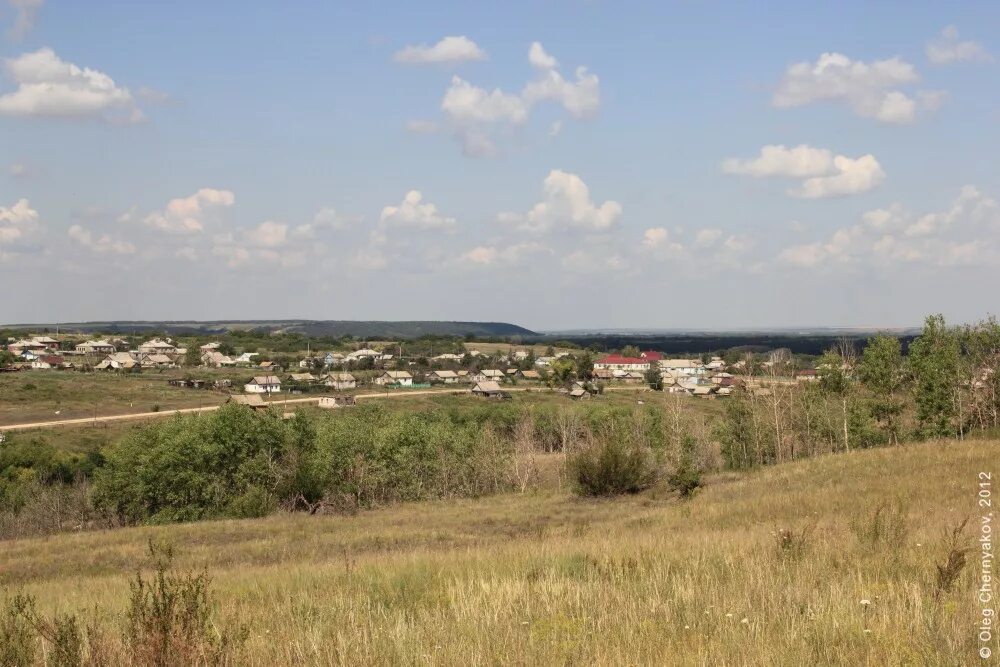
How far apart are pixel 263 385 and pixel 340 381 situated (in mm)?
12845

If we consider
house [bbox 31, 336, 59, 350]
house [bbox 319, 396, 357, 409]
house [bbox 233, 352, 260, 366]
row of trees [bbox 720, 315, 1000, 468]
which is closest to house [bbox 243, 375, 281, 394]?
house [bbox 319, 396, 357, 409]

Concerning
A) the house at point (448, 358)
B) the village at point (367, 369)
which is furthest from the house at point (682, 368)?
the house at point (448, 358)

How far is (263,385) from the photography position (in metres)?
120

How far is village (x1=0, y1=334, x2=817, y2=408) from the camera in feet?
404

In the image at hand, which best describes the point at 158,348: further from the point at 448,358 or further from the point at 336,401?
the point at 336,401

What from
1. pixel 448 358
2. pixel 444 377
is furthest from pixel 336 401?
pixel 448 358

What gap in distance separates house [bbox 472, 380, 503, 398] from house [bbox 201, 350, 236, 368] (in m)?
64.1

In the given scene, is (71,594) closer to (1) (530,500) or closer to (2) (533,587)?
(2) (533,587)

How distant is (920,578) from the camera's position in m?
6.88

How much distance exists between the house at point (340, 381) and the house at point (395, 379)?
6.73 m

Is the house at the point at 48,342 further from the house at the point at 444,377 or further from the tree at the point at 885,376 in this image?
the tree at the point at 885,376

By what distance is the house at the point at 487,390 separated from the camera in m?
116

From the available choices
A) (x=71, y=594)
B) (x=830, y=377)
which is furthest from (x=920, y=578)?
(x=830, y=377)

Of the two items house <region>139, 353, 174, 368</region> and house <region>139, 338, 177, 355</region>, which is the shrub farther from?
house <region>139, 338, 177, 355</region>
